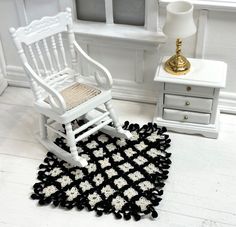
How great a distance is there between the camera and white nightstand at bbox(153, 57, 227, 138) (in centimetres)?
249

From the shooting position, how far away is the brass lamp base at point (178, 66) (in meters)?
2.53

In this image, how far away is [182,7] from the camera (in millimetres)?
2447

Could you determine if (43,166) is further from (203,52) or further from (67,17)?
(203,52)

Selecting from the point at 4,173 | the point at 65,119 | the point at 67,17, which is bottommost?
the point at 4,173

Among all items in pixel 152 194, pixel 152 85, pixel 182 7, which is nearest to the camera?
pixel 152 194

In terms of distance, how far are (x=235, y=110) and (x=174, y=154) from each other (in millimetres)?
591

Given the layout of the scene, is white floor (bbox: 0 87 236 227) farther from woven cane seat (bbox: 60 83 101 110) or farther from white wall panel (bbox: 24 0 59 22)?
white wall panel (bbox: 24 0 59 22)

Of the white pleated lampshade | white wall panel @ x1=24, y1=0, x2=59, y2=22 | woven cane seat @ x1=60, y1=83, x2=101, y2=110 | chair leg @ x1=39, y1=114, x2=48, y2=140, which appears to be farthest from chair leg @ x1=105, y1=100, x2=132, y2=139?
white wall panel @ x1=24, y1=0, x2=59, y2=22

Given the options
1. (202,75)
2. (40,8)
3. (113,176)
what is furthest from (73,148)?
(40,8)

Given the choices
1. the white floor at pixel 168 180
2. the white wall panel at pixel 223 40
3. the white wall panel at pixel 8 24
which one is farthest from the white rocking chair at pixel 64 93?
the white wall panel at pixel 223 40

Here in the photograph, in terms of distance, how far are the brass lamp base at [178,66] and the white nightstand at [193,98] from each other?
0.09 ft

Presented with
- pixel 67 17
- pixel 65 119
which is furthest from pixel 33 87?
pixel 67 17

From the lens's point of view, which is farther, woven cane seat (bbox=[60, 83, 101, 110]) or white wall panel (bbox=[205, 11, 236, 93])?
white wall panel (bbox=[205, 11, 236, 93])

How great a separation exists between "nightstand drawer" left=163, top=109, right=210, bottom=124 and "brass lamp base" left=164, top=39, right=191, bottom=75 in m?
0.27
